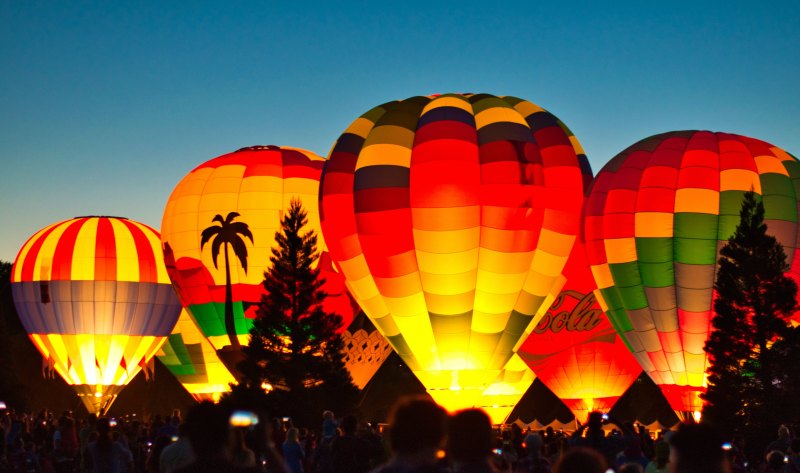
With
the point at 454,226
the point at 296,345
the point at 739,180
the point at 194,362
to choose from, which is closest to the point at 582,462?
the point at 454,226

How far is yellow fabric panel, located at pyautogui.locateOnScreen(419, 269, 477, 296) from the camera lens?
17641mm

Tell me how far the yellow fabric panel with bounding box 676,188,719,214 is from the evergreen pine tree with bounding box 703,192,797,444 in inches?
32.8

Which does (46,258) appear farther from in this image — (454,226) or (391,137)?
(454,226)

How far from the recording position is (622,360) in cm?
2380

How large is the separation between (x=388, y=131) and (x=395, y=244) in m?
1.93

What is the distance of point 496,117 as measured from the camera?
18.2 m

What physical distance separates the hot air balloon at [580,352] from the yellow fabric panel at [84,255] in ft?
35.6

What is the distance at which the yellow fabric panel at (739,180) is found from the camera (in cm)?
1911

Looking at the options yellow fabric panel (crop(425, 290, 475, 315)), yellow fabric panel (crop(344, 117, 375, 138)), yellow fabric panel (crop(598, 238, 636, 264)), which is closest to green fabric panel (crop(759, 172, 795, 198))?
yellow fabric panel (crop(598, 238, 636, 264))

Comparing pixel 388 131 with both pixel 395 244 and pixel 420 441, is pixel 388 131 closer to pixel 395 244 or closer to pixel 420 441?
pixel 395 244

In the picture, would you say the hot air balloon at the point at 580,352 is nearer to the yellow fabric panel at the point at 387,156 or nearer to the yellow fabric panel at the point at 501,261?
the yellow fabric panel at the point at 501,261

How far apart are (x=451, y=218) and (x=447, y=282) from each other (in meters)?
1.02

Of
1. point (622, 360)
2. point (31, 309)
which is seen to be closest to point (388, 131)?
point (622, 360)

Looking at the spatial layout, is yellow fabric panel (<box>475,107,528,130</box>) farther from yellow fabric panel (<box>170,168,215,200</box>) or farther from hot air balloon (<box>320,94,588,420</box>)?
yellow fabric panel (<box>170,168,215,200</box>)
